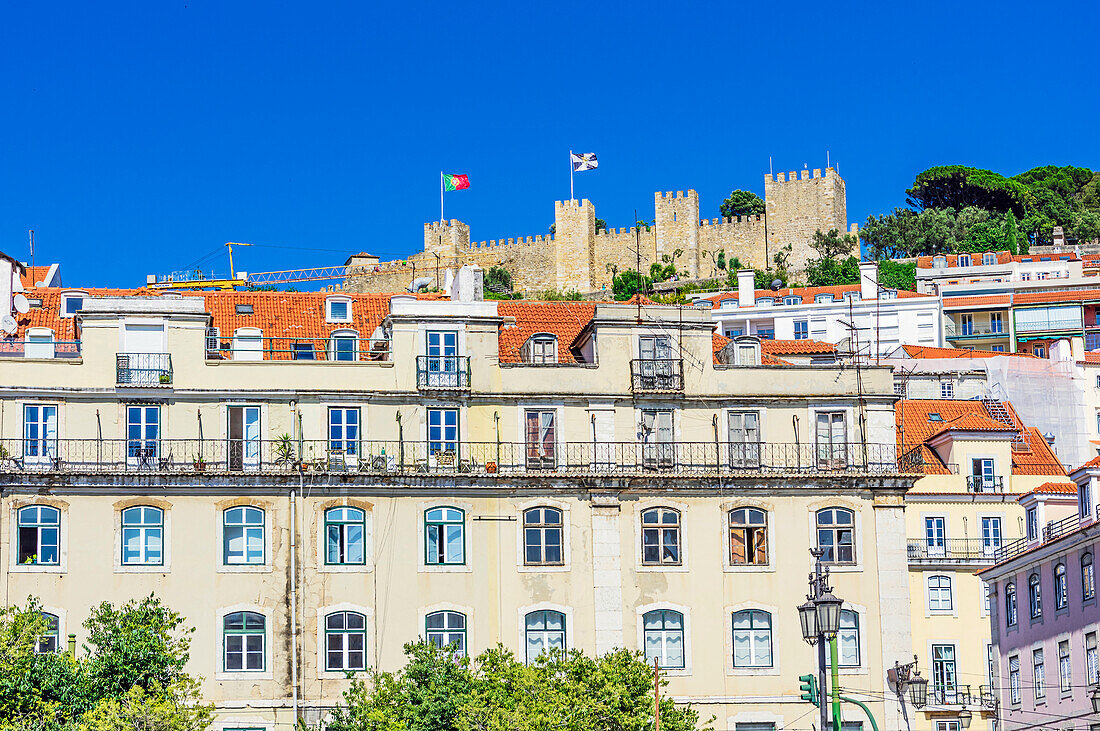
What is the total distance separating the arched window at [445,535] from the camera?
180 ft

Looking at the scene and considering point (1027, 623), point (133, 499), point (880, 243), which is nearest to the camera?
point (133, 499)

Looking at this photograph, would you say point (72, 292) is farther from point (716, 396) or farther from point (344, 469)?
point (716, 396)

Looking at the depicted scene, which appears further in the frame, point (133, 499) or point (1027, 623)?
point (1027, 623)

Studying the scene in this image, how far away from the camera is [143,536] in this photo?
53469 mm

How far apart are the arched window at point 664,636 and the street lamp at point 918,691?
6659mm

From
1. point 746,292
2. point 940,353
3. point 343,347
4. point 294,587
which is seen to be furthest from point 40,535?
point 746,292

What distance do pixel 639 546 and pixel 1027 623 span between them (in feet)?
47.0

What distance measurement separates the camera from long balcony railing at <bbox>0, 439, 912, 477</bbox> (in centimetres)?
5400

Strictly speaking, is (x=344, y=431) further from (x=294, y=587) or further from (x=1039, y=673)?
(x=1039, y=673)

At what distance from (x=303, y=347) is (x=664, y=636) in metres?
14.1

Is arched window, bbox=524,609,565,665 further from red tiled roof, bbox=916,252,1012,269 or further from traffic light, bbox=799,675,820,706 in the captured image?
red tiled roof, bbox=916,252,1012,269

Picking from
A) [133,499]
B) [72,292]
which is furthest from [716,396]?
[72,292]

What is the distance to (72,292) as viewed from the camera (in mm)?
65312

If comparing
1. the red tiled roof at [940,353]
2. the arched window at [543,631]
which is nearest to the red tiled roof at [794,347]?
the arched window at [543,631]
